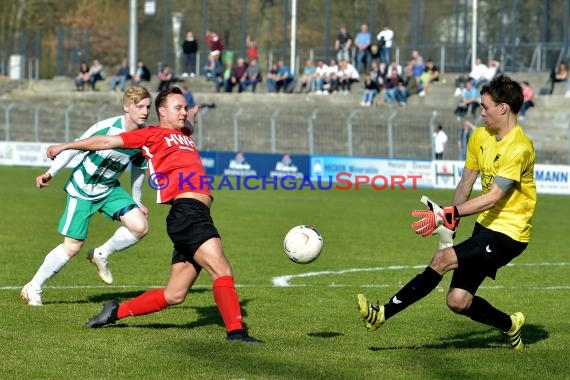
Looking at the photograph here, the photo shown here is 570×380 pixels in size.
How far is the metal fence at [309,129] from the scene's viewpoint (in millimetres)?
33812

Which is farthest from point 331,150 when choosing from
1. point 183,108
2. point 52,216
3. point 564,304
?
point 183,108

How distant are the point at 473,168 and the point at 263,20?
1731 inches

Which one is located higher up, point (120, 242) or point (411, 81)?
point (411, 81)

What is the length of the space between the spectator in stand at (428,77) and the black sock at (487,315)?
3101cm

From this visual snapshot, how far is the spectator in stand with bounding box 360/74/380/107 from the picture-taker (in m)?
39.2

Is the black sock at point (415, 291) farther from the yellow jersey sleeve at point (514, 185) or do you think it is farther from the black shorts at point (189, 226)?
the black shorts at point (189, 226)

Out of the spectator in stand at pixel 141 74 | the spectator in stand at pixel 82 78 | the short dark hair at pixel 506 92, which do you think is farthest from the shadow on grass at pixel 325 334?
the spectator in stand at pixel 82 78

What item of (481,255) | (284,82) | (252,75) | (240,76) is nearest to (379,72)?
(284,82)

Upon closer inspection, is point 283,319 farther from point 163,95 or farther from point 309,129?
point 309,129

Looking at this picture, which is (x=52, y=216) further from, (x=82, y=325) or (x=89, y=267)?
(x=82, y=325)

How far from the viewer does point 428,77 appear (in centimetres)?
3978

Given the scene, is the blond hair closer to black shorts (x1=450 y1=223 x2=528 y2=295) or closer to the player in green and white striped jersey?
the player in green and white striped jersey

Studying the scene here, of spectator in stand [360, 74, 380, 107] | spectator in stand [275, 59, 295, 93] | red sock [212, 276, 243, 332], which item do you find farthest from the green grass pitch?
spectator in stand [275, 59, 295, 93]

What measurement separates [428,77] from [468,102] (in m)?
4.24
